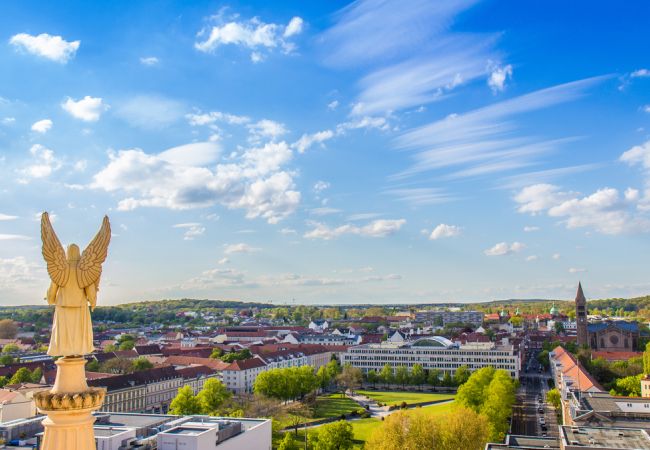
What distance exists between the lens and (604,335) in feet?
463

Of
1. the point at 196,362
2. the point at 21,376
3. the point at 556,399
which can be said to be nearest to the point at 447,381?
the point at 556,399

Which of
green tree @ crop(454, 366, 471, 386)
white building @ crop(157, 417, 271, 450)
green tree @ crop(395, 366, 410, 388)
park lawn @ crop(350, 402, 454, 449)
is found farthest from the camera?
green tree @ crop(395, 366, 410, 388)

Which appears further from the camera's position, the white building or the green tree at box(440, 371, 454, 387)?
the green tree at box(440, 371, 454, 387)

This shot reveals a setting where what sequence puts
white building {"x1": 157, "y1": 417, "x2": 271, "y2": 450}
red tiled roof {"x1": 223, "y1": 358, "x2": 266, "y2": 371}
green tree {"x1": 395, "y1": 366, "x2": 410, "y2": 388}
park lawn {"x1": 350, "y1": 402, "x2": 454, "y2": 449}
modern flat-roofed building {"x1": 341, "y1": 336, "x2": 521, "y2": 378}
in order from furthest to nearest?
1. modern flat-roofed building {"x1": 341, "y1": 336, "x2": 521, "y2": 378}
2. green tree {"x1": 395, "y1": 366, "x2": 410, "y2": 388}
3. red tiled roof {"x1": 223, "y1": 358, "x2": 266, "y2": 371}
4. park lawn {"x1": 350, "y1": 402, "x2": 454, "y2": 449}
5. white building {"x1": 157, "y1": 417, "x2": 271, "y2": 450}

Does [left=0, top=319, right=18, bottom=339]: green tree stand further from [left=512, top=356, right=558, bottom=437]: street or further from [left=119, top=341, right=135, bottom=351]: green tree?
[left=512, top=356, right=558, bottom=437]: street

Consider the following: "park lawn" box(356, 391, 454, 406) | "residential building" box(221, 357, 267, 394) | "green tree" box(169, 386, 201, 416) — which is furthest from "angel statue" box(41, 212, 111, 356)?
"residential building" box(221, 357, 267, 394)

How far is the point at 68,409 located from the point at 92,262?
5.90ft

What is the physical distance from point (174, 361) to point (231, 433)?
66656 mm

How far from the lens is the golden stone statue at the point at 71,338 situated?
699cm

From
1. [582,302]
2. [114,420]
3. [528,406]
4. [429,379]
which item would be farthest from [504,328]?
[114,420]

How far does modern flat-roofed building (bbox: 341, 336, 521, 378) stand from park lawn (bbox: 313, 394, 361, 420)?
73.2 ft

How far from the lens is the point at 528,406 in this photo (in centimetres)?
8669

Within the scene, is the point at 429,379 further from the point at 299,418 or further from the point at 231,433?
the point at 231,433

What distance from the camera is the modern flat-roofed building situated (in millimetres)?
110625
